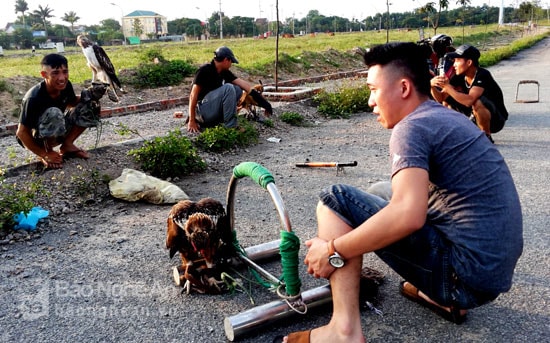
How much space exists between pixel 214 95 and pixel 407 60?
4370 millimetres

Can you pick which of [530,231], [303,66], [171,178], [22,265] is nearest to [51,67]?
[171,178]

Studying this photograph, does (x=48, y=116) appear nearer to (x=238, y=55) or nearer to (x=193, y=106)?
(x=193, y=106)

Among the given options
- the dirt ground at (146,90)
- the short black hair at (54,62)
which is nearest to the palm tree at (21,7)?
the dirt ground at (146,90)

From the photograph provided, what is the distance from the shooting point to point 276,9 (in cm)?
1048

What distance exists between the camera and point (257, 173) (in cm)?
240

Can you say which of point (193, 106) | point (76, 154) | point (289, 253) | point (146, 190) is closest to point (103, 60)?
point (193, 106)

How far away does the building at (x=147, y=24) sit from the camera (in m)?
90.6

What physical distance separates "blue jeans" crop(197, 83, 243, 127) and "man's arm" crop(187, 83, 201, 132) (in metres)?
0.10

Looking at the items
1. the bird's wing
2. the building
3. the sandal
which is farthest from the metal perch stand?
the building

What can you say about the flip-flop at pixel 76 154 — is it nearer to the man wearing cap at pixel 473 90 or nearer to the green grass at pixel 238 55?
the man wearing cap at pixel 473 90

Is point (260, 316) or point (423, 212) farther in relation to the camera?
point (260, 316)

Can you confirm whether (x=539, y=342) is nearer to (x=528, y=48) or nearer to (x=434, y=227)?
(x=434, y=227)

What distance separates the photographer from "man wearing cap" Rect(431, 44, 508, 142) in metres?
5.75

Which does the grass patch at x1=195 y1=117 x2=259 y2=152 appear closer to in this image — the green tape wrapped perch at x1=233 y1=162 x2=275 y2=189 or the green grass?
the green tape wrapped perch at x1=233 y1=162 x2=275 y2=189
